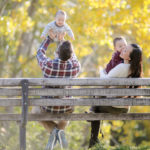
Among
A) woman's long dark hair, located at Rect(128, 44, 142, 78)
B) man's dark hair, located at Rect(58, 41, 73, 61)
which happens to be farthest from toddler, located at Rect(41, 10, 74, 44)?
woman's long dark hair, located at Rect(128, 44, 142, 78)

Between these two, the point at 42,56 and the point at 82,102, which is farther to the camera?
the point at 42,56

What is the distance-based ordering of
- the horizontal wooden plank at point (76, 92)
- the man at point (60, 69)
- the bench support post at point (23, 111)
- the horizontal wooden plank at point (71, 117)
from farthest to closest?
the man at point (60, 69) < the horizontal wooden plank at point (71, 117) < the horizontal wooden plank at point (76, 92) < the bench support post at point (23, 111)

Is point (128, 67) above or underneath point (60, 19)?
underneath

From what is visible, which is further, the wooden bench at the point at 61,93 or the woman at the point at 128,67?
the woman at the point at 128,67

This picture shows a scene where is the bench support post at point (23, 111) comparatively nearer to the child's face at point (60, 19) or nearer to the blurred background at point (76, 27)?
the child's face at point (60, 19)

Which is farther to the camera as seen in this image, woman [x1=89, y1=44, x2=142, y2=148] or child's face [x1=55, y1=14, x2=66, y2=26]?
child's face [x1=55, y1=14, x2=66, y2=26]

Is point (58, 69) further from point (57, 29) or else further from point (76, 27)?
point (76, 27)

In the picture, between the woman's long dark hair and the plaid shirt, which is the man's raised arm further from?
the woman's long dark hair

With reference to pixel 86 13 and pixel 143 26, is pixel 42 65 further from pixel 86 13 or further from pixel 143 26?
pixel 86 13

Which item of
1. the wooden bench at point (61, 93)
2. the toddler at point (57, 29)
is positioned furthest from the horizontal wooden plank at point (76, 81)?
the toddler at point (57, 29)

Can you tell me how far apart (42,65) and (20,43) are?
12.1 meters

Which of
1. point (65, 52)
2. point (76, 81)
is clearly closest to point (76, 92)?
point (76, 81)

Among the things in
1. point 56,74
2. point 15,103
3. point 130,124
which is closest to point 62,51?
point 56,74

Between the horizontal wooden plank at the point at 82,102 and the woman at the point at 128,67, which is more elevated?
the woman at the point at 128,67
